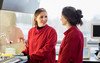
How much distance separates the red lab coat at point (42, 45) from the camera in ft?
8.95

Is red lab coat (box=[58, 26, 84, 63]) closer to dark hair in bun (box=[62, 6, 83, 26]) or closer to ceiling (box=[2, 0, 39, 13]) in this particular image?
dark hair in bun (box=[62, 6, 83, 26])

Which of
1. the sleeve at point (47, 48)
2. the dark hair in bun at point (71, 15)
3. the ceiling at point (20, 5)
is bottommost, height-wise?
the sleeve at point (47, 48)

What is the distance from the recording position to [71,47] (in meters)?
2.26

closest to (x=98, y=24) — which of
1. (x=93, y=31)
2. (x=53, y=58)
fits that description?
(x=93, y=31)

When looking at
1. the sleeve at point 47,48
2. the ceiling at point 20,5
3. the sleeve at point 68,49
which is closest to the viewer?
the sleeve at point 68,49

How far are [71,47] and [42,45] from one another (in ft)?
2.05

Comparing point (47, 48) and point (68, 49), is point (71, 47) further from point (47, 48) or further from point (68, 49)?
point (47, 48)

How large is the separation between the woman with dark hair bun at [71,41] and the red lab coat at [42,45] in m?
0.45

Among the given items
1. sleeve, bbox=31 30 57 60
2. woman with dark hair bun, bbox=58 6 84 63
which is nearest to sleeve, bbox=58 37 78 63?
woman with dark hair bun, bbox=58 6 84 63

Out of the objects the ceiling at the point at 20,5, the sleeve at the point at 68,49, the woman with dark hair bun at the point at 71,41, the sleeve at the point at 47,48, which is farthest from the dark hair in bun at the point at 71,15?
the ceiling at the point at 20,5

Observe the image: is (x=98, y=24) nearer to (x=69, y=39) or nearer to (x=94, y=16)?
(x=94, y=16)

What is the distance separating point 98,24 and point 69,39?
1.61 meters

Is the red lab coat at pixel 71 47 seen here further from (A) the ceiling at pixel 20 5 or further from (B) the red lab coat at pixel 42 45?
(A) the ceiling at pixel 20 5

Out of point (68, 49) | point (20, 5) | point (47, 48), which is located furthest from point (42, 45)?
point (20, 5)
